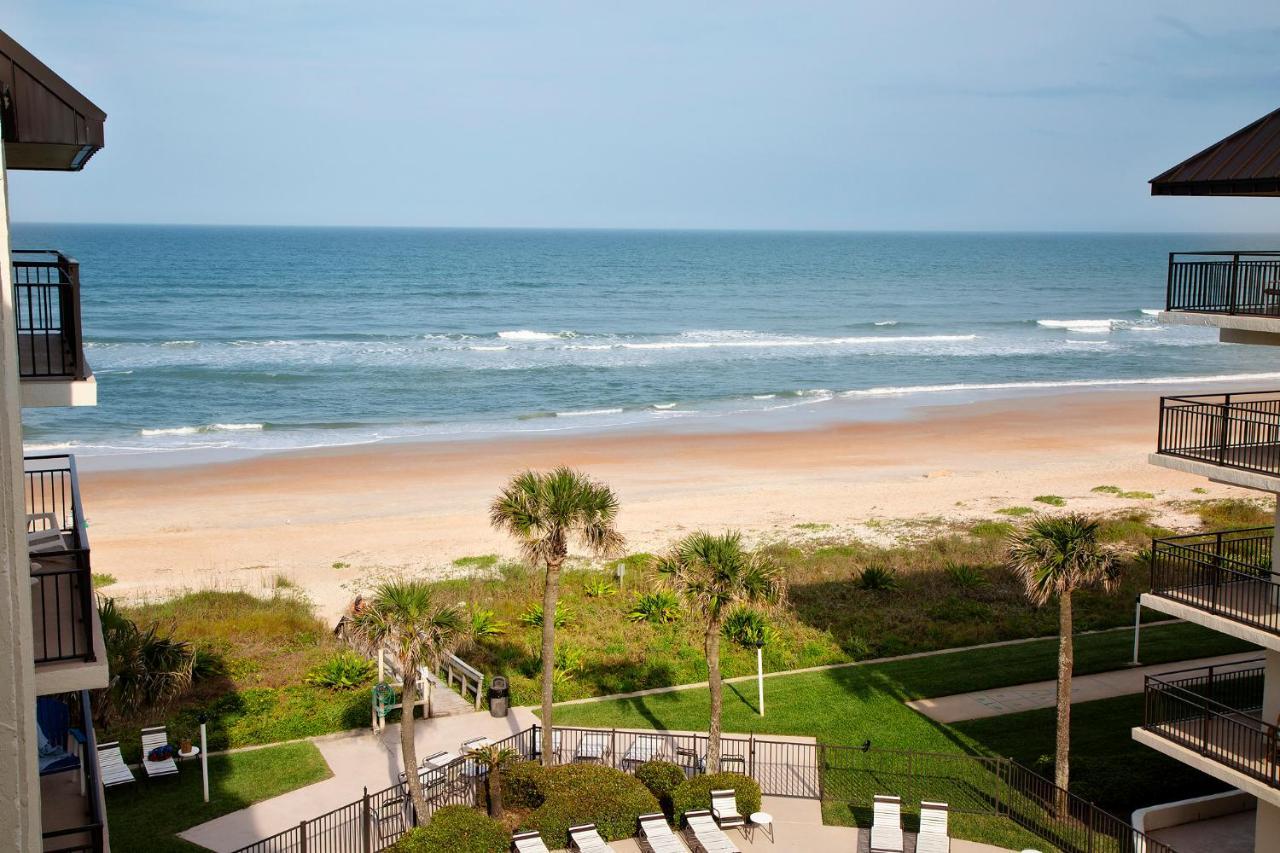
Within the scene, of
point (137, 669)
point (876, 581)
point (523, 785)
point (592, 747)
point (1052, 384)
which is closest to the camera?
point (523, 785)

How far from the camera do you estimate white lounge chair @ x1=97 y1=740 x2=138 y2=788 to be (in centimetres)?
1907

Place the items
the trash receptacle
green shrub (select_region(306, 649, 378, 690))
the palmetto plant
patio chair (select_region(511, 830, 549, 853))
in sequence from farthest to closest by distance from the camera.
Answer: green shrub (select_region(306, 649, 378, 690))
the trash receptacle
the palmetto plant
patio chair (select_region(511, 830, 549, 853))

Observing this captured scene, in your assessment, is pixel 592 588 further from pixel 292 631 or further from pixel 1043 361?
pixel 1043 361

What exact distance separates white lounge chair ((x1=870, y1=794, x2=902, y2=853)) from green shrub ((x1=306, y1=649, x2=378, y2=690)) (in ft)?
34.6

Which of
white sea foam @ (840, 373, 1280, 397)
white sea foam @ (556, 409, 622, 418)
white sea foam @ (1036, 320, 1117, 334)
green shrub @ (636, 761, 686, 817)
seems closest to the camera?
green shrub @ (636, 761, 686, 817)

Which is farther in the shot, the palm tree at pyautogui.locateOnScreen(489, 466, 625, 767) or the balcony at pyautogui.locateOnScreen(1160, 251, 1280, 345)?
the palm tree at pyautogui.locateOnScreen(489, 466, 625, 767)

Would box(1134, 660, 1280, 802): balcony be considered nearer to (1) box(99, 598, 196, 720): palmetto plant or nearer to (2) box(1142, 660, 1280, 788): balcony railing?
(2) box(1142, 660, 1280, 788): balcony railing

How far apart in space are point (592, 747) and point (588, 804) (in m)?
2.75

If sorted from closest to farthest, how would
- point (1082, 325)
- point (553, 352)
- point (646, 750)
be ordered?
point (646, 750) → point (553, 352) → point (1082, 325)

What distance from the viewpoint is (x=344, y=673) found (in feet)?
78.2

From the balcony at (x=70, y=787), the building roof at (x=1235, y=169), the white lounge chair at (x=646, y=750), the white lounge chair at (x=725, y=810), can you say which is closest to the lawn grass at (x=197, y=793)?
the white lounge chair at (x=646, y=750)

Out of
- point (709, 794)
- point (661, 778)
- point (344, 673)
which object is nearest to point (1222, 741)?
point (709, 794)

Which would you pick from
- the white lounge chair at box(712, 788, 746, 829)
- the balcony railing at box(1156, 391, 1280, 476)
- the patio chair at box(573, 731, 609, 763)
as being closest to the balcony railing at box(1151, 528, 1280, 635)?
the balcony railing at box(1156, 391, 1280, 476)

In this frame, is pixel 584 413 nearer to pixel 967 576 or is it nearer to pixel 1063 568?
pixel 967 576
